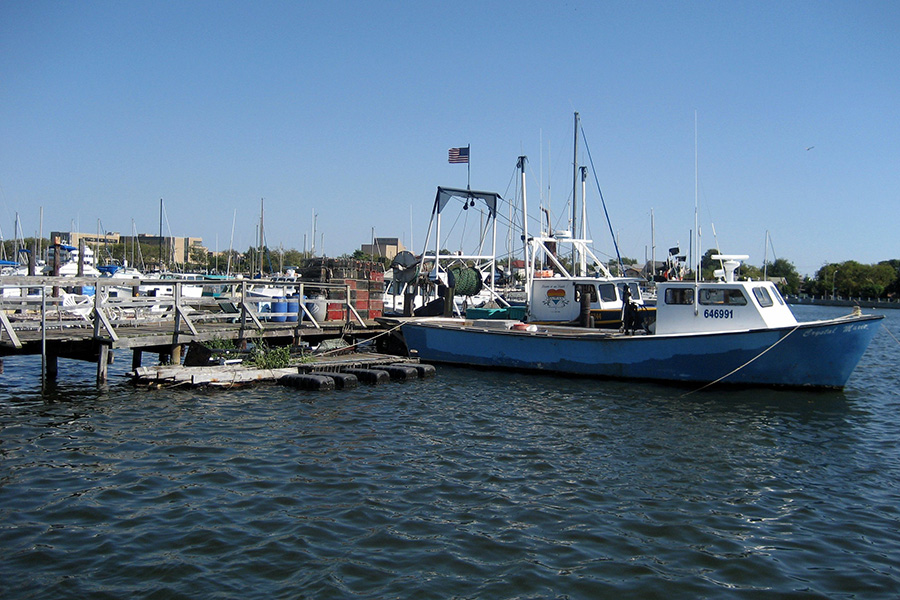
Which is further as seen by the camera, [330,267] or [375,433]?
[330,267]

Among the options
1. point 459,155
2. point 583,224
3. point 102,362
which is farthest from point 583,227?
point 102,362

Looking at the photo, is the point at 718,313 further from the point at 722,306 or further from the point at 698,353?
the point at 698,353

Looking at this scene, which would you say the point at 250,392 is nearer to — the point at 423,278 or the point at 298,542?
the point at 298,542

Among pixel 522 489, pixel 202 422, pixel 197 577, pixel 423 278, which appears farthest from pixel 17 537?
pixel 423 278

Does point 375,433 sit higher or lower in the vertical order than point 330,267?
lower

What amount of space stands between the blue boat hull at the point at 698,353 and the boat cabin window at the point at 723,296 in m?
1.03

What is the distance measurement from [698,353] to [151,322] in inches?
599

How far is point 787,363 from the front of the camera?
55.5 ft

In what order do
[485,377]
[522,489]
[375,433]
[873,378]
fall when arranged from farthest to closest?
[873,378]
[485,377]
[375,433]
[522,489]

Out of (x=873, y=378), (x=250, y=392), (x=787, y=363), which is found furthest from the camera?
(x=873, y=378)

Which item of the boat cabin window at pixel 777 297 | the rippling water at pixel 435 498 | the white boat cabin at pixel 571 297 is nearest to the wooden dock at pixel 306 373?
the rippling water at pixel 435 498

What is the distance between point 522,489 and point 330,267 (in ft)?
51.2

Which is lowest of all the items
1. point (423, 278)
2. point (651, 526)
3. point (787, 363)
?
point (651, 526)

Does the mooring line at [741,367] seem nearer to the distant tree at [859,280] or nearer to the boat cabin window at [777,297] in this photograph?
the boat cabin window at [777,297]
